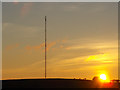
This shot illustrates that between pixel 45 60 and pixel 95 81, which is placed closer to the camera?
pixel 95 81

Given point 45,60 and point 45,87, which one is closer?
point 45,87

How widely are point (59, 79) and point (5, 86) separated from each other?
10845 mm

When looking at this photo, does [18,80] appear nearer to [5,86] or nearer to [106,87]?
[5,86]

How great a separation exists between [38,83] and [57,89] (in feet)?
13.2

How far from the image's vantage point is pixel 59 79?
379ft

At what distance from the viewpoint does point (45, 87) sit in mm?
113500

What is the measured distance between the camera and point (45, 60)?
4828 inches

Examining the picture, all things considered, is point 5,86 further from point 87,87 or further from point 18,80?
point 87,87

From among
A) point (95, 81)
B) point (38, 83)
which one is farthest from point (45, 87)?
point (95, 81)

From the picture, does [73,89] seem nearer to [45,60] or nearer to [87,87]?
[87,87]

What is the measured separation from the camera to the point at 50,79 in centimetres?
11525

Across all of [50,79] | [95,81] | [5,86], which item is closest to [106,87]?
[95,81]

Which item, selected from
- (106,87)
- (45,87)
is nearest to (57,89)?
(45,87)

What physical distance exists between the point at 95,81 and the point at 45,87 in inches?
399
